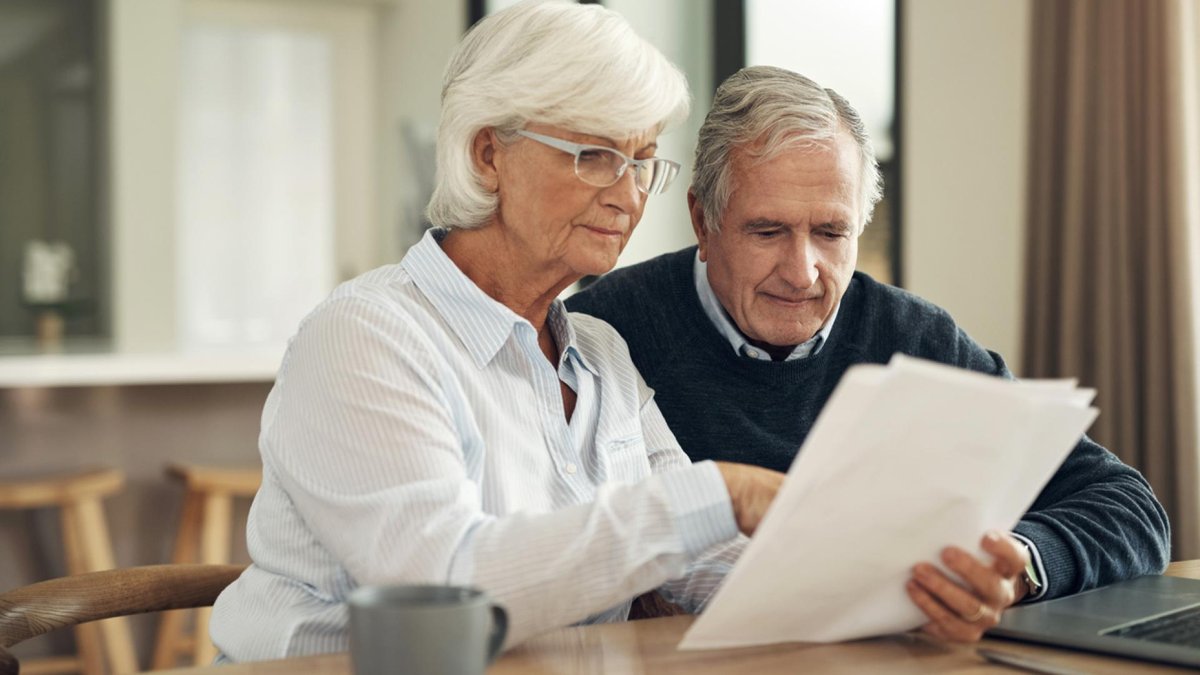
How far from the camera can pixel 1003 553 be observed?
1.02 m

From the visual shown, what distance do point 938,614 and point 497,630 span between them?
42 cm

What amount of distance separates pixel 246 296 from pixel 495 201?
5.03m

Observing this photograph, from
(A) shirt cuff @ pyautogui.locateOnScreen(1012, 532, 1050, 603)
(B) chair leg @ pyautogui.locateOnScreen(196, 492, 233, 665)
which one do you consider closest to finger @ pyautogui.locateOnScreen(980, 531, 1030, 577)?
(A) shirt cuff @ pyautogui.locateOnScreen(1012, 532, 1050, 603)

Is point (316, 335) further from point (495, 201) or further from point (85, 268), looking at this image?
point (85, 268)

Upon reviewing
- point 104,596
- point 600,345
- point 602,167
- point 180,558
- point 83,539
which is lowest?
point 180,558

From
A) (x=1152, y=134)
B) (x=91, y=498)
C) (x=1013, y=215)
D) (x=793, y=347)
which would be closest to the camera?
(x=793, y=347)

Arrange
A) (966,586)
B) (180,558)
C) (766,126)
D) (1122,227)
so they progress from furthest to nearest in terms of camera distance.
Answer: (180,558), (1122,227), (766,126), (966,586)

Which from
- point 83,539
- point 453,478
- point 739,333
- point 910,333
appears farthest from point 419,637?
point 83,539

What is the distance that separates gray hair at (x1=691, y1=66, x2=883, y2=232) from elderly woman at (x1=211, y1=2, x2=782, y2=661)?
0.28m

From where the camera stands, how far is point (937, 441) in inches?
35.5

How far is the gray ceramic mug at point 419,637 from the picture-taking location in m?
0.72

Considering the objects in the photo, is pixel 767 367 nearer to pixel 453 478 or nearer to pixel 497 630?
pixel 453 478

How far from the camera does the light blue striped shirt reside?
38.9 inches

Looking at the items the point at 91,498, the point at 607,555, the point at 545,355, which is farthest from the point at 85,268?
the point at 607,555
